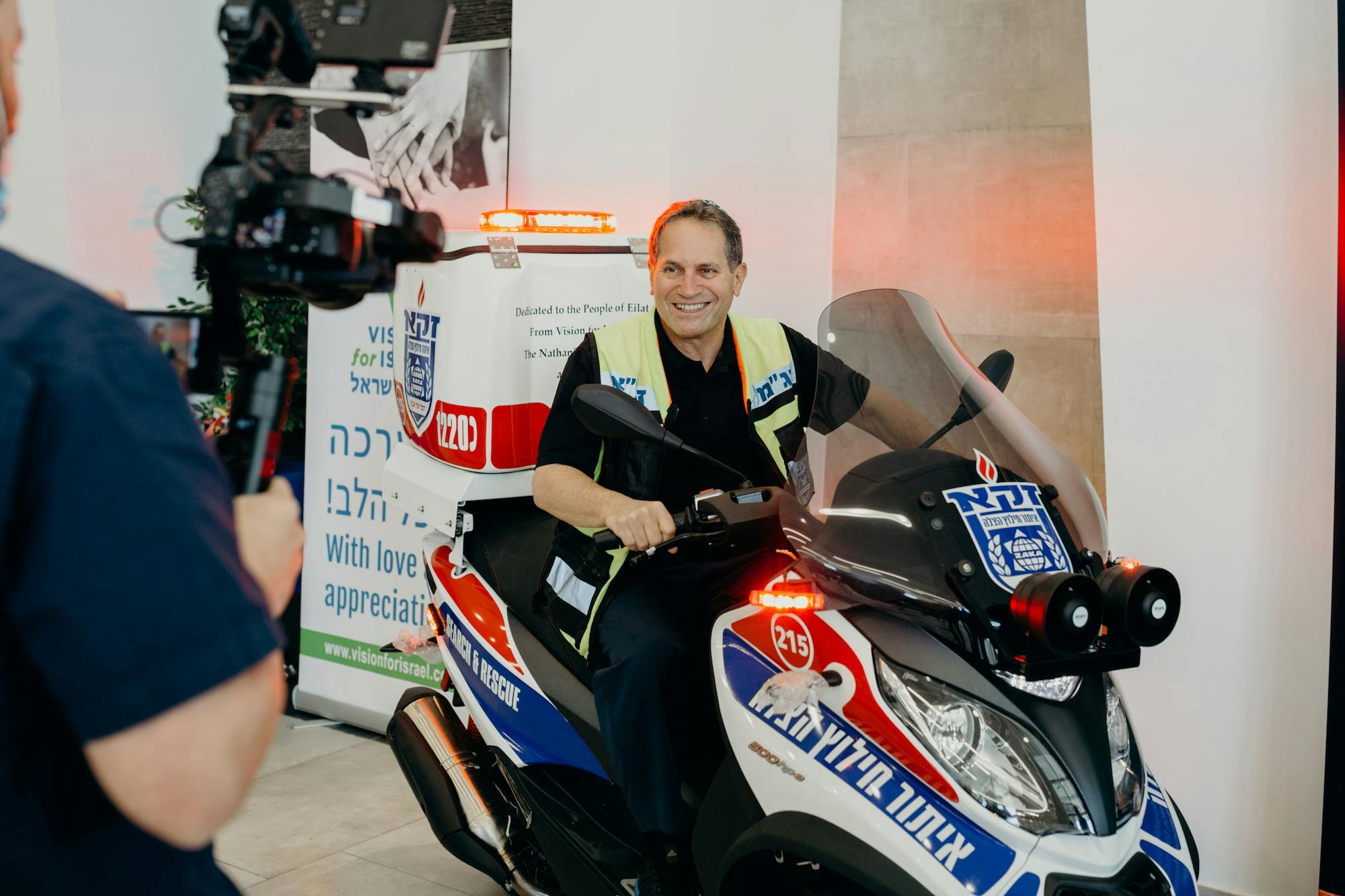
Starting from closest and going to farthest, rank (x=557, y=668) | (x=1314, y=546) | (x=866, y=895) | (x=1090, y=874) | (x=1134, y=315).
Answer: (x=1090, y=874), (x=866, y=895), (x=557, y=668), (x=1314, y=546), (x=1134, y=315)

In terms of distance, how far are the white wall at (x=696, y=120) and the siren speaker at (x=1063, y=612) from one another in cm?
179

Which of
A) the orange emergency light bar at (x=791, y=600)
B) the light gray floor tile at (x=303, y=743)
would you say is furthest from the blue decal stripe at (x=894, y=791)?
the light gray floor tile at (x=303, y=743)

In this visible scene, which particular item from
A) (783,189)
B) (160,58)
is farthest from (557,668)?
(160,58)

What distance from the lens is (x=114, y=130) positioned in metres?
4.16

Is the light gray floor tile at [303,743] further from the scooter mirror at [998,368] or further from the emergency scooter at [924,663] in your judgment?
the scooter mirror at [998,368]

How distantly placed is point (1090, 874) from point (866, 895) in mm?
313

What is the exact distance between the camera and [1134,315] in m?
2.60

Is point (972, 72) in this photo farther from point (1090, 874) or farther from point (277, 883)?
point (277, 883)

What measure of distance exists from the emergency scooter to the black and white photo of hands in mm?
2064

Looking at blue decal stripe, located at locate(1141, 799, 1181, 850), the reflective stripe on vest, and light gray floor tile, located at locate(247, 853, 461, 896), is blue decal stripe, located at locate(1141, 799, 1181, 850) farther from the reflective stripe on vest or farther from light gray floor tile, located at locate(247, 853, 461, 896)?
light gray floor tile, located at locate(247, 853, 461, 896)

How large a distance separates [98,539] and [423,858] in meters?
2.50

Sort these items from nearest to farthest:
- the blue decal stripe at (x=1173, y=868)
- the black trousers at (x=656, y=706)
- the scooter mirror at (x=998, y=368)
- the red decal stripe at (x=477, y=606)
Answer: the blue decal stripe at (x=1173, y=868), the scooter mirror at (x=998, y=368), the black trousers at (x=656, y=706), the red decal stripe at (x=477, y=606)

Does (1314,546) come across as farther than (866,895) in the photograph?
Yes

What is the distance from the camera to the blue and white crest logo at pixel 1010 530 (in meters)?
1.46
